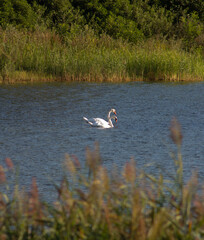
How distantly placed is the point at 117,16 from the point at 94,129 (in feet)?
71.6

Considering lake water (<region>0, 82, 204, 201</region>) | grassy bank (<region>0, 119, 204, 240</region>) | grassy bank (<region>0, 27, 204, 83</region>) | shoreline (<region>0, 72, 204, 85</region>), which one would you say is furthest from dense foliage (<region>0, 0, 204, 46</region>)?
grassy bank (<region>0, 119, 204, 240</region>)

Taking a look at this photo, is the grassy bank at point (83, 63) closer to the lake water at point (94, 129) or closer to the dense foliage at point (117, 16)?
the lake water at point (94, 129)

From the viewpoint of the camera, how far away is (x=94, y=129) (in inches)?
526

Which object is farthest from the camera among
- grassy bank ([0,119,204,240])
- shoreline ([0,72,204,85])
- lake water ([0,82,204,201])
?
shoreline ([0,72,204,85])

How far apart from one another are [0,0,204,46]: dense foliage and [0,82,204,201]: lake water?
28.7 feet

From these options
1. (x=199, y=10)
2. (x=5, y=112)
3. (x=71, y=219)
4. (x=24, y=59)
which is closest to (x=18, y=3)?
(x=24, y=59)

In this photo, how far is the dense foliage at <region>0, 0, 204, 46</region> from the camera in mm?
30641

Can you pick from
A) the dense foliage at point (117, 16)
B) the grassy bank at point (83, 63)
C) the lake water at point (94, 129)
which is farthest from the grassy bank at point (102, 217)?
the dense foliage at point (117, 16)

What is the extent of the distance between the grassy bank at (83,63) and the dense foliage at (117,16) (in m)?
3.92

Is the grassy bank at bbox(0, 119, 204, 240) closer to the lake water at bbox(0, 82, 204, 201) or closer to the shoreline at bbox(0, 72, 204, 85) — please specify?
the lake water at bbox(0, 82, 204, 201)

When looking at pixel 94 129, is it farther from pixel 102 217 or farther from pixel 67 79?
pixel 67 79

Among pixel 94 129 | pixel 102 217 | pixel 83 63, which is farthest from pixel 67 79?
pixel 102 217

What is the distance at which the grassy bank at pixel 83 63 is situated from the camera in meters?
23.5

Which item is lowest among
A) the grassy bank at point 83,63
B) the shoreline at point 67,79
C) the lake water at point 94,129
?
the lake water at point 94,129
